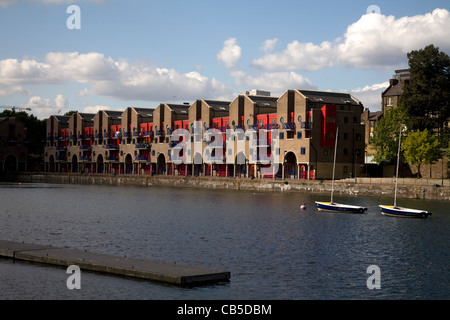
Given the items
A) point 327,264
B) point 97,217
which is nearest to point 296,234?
point 327,264

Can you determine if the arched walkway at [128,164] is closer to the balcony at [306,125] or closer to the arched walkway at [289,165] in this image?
the arched walkway at [289,165]

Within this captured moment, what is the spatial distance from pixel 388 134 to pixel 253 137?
3133 centimetres

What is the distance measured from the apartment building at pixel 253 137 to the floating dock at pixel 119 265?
91969 mm

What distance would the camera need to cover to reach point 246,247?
45469 millimetres

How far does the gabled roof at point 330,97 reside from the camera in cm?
12744

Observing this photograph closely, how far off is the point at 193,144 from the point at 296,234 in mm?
104967

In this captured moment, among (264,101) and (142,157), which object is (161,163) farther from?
(264,101)

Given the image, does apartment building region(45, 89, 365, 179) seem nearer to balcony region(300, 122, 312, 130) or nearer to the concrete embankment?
balcony region(300, 122, 312, 130)

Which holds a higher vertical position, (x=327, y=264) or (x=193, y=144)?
(x=193, y=144)

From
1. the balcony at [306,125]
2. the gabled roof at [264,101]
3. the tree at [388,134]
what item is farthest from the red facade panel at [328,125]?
the gabled roof at [264,101]
